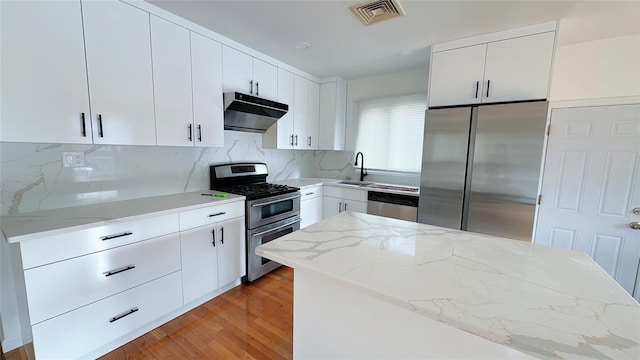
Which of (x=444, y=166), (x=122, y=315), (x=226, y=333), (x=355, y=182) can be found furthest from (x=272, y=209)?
(x=444, y=166)

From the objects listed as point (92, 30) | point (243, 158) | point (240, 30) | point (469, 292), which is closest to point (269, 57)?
point (240, 30)

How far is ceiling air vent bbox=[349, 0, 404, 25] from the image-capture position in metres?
1.72

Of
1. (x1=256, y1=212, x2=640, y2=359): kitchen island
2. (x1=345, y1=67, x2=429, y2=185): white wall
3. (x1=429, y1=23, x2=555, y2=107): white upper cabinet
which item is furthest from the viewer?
(x1=345, y1=67, x2=429, y2=185): white wall

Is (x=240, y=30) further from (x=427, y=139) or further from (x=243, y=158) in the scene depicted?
(x=427, y=139)

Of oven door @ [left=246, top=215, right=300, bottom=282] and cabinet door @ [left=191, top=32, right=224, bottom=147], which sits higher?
cabinet door @ [left=191, top=32, right=224, bottom=147]

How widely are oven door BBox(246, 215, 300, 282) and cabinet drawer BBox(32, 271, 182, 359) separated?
662 mm

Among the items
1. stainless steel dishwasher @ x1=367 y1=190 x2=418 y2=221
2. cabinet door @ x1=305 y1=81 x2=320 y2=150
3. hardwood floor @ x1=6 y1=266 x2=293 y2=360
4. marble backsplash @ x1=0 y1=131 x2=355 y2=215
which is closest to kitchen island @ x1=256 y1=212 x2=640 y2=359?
hardwood floor @ x1=6 y1=266 x2=293 y2=360

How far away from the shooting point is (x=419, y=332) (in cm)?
91

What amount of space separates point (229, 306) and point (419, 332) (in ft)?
5.85

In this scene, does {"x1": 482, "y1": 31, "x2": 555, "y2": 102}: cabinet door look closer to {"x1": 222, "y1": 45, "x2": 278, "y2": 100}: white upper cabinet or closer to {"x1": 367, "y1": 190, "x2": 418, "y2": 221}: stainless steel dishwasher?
{"x1": 367, "y1": 190, "x2": 418, "y2": 221}: stainless steel dishwasher

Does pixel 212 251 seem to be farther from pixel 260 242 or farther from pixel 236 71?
pixel 236 71

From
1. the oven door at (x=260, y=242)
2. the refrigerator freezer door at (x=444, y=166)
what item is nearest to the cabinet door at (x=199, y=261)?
the oven door at (x=260, y=242)

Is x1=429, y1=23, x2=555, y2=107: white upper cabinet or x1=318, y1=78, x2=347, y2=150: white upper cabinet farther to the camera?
x1=318, y1=78, x2=347, y2=150: white upper cabinet

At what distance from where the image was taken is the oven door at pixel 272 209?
241 cm
